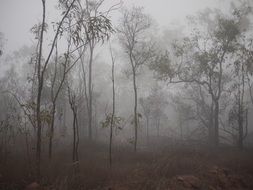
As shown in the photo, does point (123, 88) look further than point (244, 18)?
Yes

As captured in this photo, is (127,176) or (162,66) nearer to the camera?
(127,176)

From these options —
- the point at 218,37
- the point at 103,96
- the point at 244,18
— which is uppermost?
the point at 244,18

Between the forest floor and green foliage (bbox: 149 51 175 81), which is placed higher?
green foliage (bbox: 149 51 175 81)

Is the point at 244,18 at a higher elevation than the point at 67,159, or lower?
higher

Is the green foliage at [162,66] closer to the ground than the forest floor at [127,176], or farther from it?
farther from it

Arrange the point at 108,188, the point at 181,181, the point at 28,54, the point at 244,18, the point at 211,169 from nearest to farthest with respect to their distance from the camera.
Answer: the point at 108,188
the point at 181,181
the point at 211,169
the point at 244,18
the point at 28,54

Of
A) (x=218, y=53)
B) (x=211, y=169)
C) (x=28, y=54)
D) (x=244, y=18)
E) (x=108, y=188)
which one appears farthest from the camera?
(x=28, y=54)

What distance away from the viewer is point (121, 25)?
19641 mm

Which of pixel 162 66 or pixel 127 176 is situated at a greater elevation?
pixel 162 66

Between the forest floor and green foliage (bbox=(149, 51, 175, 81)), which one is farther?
green foliage (bbox=(149, 51, 175, 81))

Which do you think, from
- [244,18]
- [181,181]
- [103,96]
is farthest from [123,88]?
[181,181]

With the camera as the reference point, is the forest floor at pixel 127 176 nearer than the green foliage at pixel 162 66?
Yes

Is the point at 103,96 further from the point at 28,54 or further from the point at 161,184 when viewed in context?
the point at 161,184

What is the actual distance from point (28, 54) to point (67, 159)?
135ft
